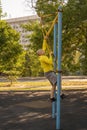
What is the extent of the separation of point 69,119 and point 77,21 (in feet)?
38.3

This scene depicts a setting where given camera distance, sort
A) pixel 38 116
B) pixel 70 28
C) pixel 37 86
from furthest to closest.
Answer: pixel 37 86 < pixel 70 28 < pixel 38 116

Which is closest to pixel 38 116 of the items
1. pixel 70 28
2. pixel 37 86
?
pixel 70 28

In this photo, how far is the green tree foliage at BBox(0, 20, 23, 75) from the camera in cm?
2950

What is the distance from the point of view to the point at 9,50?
30250 millimetres

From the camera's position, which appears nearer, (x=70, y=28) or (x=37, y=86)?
(x=70, y=28)

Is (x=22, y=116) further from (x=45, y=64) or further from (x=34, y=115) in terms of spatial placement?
(x=45, y=64)

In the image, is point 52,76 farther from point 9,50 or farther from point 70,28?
point 9,50

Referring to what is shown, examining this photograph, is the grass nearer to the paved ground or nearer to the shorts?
the paved ground

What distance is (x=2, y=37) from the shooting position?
2900cm

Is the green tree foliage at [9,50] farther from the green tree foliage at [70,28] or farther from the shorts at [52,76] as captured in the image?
the shorts at [52,76]

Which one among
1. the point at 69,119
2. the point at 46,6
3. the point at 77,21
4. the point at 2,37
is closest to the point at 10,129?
the point at 69,119

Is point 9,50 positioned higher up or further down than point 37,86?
higher up

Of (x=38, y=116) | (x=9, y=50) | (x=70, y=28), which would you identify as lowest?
(x=9, y=50)

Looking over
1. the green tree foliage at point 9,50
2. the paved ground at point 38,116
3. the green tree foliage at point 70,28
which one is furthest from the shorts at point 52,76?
the green tree foliage at point 9,50
